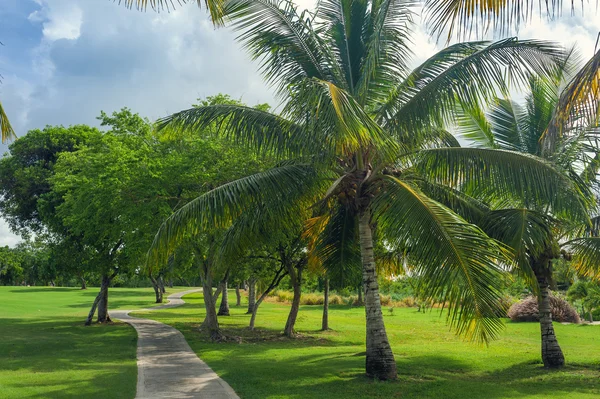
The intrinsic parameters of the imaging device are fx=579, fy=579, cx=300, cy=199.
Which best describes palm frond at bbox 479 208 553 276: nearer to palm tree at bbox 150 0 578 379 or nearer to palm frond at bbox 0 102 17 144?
palm tree at bbox 150 0 578 379

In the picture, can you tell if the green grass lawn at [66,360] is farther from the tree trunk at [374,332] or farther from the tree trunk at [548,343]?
the tree trunk at [548,343]

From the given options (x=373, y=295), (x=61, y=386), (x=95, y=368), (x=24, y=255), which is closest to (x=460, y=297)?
(x=373, y=295)

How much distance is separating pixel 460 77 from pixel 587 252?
222 inches

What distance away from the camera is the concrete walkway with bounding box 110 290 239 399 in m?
10.4

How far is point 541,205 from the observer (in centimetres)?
1163

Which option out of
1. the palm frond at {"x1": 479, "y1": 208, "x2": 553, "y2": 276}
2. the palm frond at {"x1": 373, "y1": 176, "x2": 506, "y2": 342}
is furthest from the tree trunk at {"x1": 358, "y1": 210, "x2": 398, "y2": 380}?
the palm frond at {"x1": 479, "y1": 208, "x2": 553, "y2": 276}

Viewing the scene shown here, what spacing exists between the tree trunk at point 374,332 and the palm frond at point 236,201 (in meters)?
1.54

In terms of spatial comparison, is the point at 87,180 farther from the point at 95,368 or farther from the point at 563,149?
the point at 563,149

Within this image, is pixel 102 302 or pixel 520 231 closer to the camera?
pixel 520 231

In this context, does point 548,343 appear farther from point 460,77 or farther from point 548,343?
point 460,77

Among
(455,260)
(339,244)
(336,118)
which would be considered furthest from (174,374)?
(336,118)

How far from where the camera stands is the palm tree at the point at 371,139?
32.8 ft

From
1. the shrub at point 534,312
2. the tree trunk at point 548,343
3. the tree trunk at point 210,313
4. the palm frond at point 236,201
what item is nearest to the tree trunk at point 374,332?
the palm frond at point 236,201

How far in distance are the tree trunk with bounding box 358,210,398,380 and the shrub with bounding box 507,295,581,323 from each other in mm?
20586
